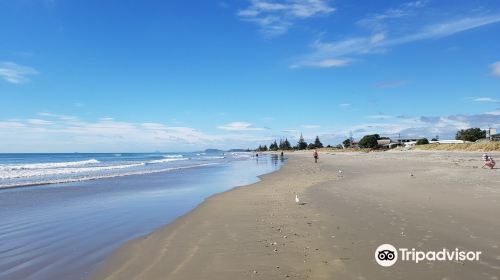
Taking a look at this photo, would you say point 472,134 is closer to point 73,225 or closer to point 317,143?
point 317,143

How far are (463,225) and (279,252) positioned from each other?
4787 millimetres

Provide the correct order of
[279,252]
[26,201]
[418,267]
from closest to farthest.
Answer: [418,267]
[279,252]
[26,201]

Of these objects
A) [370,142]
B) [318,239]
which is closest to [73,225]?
[318,239]

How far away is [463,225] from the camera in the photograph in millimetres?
9211

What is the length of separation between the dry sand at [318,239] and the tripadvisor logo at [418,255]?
16 centimetres

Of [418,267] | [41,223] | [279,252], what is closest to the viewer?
[418,267]

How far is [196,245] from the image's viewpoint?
8.55 metres

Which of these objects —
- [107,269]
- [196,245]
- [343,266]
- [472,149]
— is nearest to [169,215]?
[196,245]

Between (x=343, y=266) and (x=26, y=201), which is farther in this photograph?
(x=26, y=201)

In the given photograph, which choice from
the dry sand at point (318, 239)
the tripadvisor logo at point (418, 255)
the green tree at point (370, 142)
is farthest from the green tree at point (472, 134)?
the tripadvisor logo at point (418, 255)

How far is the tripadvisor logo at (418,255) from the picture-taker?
672cm

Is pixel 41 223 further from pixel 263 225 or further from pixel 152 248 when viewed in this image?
pixel 263 225

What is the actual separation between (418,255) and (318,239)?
2.15 metres

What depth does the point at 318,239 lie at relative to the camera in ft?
27.9
